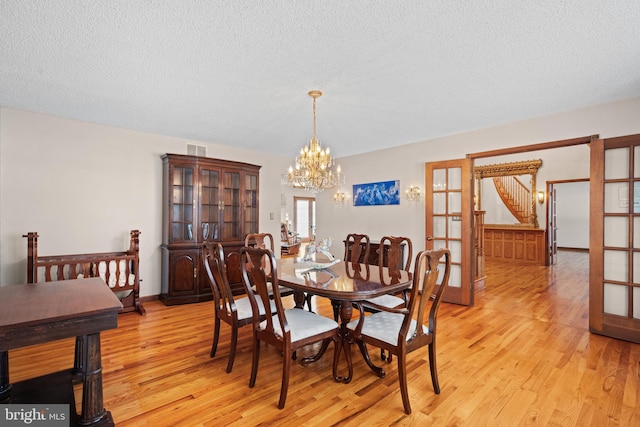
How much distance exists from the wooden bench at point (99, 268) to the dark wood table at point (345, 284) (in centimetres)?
220

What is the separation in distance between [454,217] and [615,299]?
187 cm

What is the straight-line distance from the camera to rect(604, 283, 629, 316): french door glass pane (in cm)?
310

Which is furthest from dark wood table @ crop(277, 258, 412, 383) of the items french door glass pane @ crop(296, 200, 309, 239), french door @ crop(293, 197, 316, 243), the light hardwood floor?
french door glass pane @ crop(296, 200, 309, 239)

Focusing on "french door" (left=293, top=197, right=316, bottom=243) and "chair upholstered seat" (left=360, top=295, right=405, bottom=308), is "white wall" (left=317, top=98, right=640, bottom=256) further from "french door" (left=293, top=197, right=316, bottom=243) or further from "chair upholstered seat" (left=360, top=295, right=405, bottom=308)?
"french door" (left=293, top=197, right=316, bottom=243)

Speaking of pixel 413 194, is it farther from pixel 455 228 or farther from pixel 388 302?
pixel 388 302

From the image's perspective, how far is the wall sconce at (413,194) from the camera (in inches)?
191

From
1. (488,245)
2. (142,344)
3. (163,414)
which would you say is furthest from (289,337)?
(488,245)

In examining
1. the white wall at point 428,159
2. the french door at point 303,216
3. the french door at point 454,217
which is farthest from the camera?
the french door at point 303,216

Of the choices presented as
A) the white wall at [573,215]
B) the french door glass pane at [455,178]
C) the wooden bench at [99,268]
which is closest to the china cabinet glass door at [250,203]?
the wooden bench at [99,268]

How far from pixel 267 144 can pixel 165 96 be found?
206 centimetres

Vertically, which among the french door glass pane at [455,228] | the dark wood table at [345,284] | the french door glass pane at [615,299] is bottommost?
the french door glass pane at [615,299]

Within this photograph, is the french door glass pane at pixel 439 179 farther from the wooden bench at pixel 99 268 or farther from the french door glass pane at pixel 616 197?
the wooden bench at pixel 99 268

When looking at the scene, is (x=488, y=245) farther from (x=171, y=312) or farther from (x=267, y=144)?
(x=171, y=312)

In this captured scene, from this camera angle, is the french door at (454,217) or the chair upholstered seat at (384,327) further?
the french door at (454,217)
